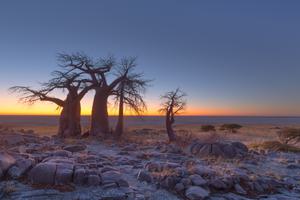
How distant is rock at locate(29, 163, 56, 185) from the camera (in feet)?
37.4

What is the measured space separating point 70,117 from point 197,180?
1801cm

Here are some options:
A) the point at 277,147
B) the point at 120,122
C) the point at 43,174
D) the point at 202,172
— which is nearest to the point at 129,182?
the point at 202,172

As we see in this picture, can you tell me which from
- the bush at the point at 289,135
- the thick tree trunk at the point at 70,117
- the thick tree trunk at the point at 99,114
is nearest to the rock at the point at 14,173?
the thick tree trunk at the point at 99,114

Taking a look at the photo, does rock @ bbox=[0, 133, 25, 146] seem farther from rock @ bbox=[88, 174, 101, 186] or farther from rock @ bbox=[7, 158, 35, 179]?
rock @ bbox=[88, 174, 101, 186]

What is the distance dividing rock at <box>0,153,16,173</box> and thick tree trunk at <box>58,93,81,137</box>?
1551cm

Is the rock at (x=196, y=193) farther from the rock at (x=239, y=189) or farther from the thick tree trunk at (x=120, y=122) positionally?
the thick tree trunk at (x=120, y=122)

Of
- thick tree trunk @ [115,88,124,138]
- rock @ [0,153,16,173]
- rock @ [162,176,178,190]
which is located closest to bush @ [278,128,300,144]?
thick tree trunk @ [115,88,124,138]

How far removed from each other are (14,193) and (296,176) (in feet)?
36.6

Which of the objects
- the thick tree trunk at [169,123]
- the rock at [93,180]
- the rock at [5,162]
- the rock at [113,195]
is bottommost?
the rock at [113,195]

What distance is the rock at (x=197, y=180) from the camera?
12070 millimetres

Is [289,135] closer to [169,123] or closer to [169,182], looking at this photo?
[169,123]

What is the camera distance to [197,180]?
12250 mm

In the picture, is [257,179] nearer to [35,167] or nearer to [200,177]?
[200,177]

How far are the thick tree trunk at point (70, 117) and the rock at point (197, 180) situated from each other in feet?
57.1
